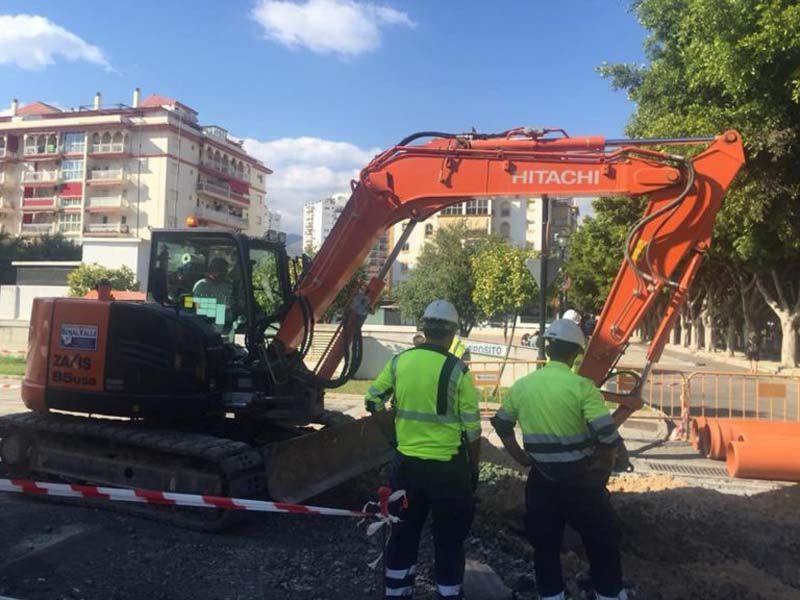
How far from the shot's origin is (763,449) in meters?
7.63

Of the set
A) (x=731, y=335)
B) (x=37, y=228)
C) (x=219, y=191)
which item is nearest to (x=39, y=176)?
(x=37, y=228)

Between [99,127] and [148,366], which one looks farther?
[99,127]

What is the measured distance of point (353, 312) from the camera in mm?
6984

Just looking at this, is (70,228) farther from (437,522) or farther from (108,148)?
(437,522)

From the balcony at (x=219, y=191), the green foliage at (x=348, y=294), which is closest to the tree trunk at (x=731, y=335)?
the green foliage at (x=348, y=294)

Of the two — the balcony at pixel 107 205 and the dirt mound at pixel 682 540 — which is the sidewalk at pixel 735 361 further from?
the balcony at pixel 107 205

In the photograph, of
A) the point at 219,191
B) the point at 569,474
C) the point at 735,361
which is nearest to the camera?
the point at 569,474

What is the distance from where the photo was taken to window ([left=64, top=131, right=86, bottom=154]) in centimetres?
7488

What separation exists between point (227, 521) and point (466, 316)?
39.0 metres

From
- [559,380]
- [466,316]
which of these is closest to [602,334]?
[559,380]

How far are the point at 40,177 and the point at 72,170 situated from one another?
4.23 metres

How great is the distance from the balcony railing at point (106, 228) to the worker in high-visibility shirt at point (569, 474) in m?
75.0

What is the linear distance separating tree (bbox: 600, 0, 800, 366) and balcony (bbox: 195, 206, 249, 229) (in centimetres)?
6218

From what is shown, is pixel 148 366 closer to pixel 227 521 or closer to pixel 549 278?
pixel 227 521
